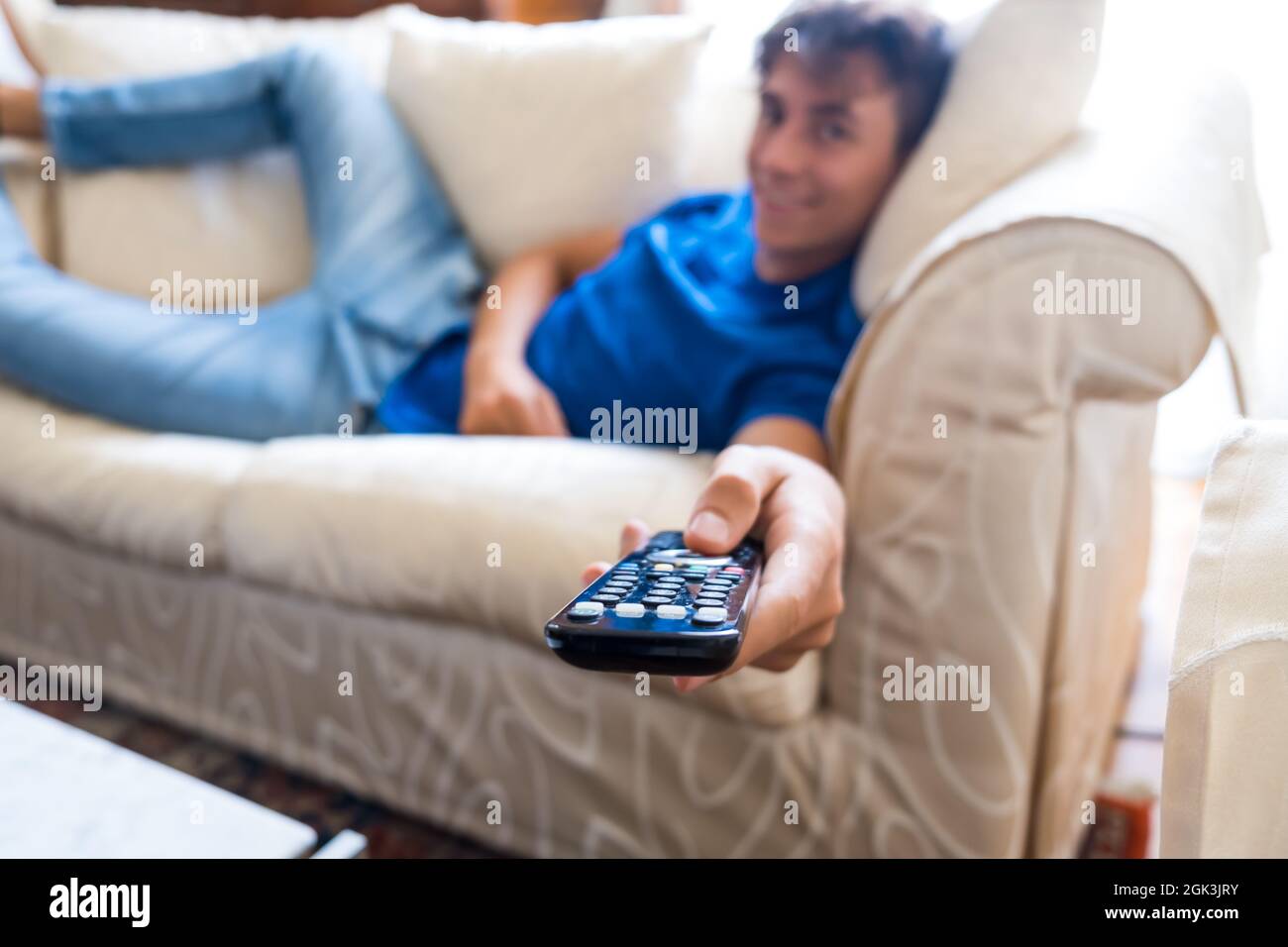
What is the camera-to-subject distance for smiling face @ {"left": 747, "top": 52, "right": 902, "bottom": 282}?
0.88 m

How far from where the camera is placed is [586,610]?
43 cm

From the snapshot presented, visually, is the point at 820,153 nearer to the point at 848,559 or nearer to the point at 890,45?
the point at 890,45

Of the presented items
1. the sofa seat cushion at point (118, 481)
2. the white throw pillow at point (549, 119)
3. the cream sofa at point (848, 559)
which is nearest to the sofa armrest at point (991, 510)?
the cream sofa at point (848, 559)

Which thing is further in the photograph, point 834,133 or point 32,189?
point 32,189

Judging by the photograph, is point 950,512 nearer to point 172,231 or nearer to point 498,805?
point 498,805

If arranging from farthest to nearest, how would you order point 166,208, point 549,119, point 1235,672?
point 166,208 < point 549,119 < point 1235,672

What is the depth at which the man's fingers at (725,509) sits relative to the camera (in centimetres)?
54

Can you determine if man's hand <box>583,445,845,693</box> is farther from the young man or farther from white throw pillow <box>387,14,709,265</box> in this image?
white throw pillow <box>387,14,709,265</box>

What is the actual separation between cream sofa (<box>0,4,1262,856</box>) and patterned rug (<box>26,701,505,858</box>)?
3 centimetres

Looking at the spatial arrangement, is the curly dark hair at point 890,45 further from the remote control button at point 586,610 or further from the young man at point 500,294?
the remote control button at point 586,610

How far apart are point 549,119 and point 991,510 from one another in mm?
779

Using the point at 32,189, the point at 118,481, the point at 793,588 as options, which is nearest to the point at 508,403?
the point at 118,481

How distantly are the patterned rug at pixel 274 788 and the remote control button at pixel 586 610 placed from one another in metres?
0.61

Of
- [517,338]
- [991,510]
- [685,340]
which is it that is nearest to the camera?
[991,510]
